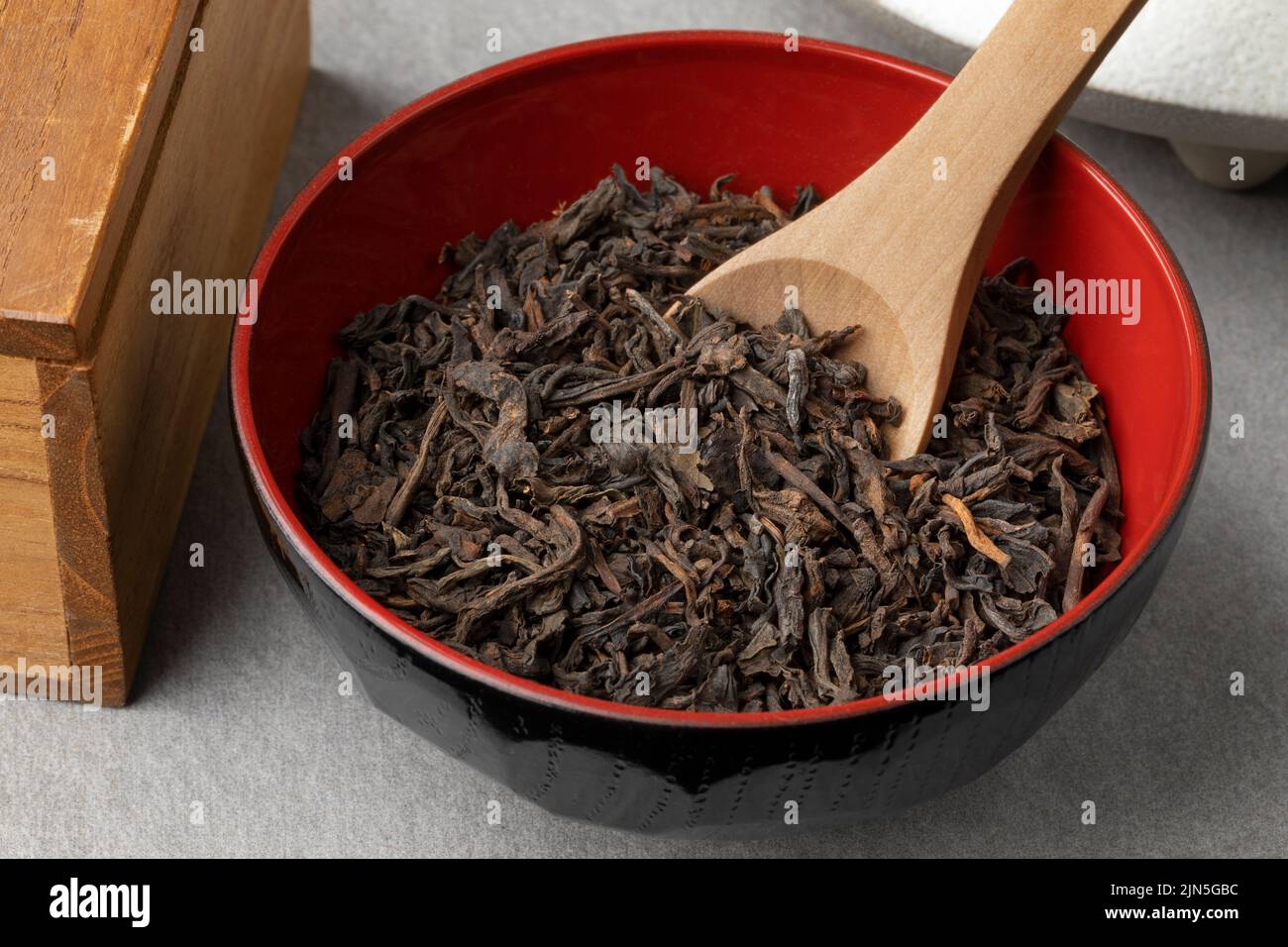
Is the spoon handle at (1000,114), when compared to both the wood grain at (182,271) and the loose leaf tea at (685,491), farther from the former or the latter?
the wood grain at (182,271)

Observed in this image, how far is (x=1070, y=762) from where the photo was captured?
1438 millimetres

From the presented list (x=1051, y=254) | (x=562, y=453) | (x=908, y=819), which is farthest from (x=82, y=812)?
(x=1051, y=254)

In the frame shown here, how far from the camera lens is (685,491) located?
1265mm

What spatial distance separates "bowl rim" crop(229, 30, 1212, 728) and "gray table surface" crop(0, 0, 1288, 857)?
0.28m

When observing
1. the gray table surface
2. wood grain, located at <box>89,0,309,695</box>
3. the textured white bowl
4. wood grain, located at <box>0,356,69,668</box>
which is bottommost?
the gray table surface

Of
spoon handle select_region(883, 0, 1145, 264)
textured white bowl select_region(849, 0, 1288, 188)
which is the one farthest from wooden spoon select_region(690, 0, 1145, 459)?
textured white bowl select_region(849, 0, 1288, 188)

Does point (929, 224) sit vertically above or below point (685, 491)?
above

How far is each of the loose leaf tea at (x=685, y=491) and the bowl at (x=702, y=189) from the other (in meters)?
0.06

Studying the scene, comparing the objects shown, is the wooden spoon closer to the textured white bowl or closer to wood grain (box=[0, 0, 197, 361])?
the textured white bowl

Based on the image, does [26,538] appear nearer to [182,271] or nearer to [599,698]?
[182,271]

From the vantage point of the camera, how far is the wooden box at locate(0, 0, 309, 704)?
1.19 m

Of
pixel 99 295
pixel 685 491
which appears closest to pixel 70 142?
pixel 99 295

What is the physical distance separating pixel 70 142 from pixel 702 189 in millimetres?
617

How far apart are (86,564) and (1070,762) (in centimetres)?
89
